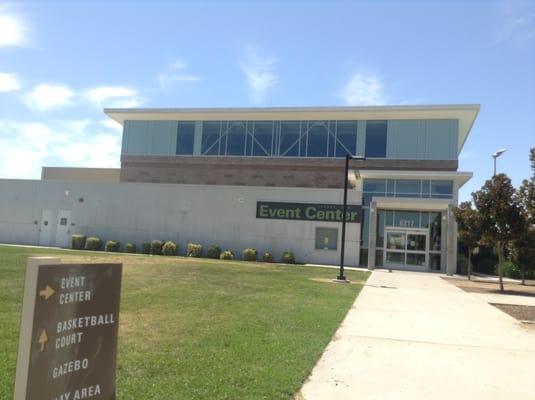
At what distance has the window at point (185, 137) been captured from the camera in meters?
43.5

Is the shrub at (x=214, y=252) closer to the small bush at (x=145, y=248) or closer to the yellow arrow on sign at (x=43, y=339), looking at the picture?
the small bush at (x=145, y=248)

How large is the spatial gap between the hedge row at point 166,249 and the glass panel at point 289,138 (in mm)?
11029

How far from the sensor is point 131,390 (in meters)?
5.39

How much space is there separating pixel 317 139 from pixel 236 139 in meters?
6.65

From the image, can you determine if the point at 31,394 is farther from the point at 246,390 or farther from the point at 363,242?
the point at 363,242

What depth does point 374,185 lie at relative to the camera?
32.9m

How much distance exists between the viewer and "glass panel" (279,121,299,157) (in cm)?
4103

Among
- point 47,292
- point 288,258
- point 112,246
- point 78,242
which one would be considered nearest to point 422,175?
point 288,258

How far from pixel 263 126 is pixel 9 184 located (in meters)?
19.4

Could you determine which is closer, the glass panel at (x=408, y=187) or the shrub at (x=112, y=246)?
the glass panel at (x=408, y=187)

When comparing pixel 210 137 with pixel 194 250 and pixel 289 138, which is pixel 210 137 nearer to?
pixel 289 138

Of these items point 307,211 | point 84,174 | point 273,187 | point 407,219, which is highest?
point 84,174

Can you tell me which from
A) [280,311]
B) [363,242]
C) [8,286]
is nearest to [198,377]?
[280,311]

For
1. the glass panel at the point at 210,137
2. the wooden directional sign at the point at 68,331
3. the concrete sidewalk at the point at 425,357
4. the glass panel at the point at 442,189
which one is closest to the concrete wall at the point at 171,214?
the glass panel at the point at 442,189
